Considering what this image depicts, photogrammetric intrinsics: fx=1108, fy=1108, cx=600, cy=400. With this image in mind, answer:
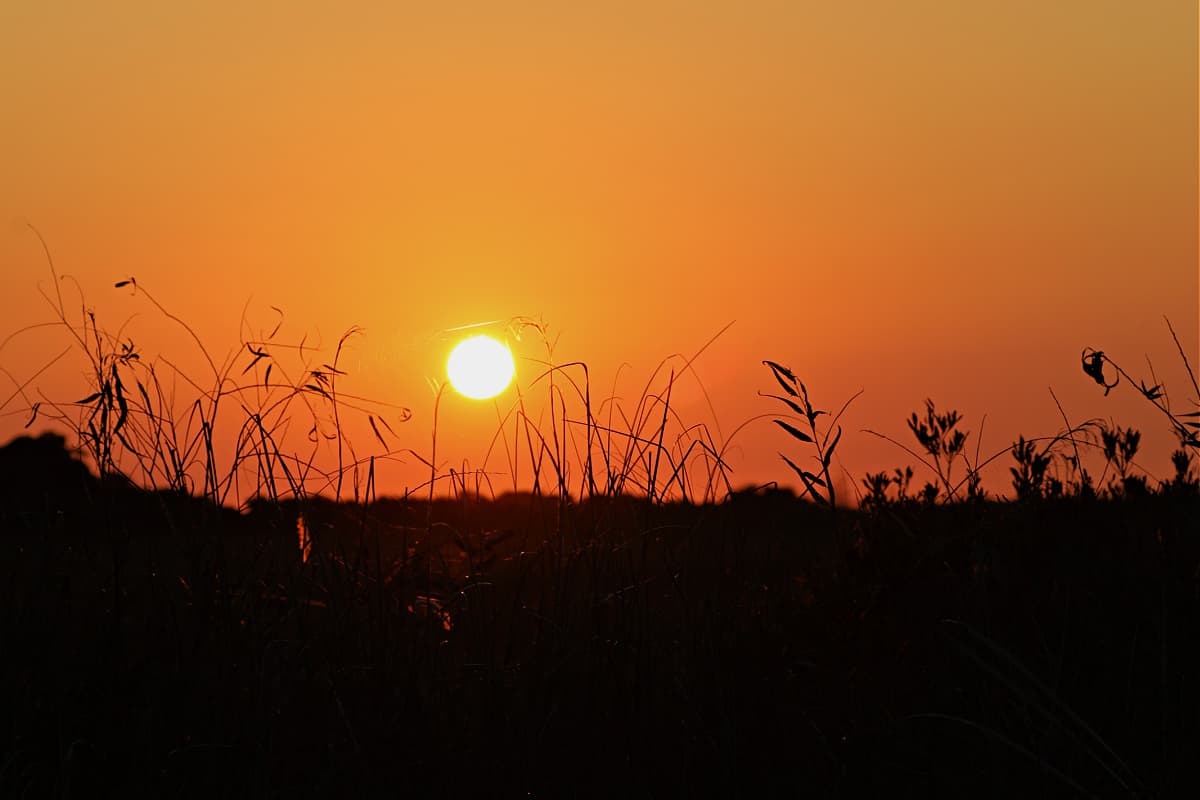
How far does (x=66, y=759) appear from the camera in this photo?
7.66 feet

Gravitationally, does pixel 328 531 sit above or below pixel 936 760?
above

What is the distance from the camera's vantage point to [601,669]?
2.91 metres

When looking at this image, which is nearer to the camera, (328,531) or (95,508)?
(95,508)

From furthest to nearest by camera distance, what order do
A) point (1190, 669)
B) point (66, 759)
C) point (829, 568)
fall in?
point (829, 568) → point (1190, 669) → point (66, 759)

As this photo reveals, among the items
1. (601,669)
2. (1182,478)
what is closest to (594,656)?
(601,669)

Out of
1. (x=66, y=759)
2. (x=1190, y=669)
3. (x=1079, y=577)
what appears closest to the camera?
(x=66, y=759)

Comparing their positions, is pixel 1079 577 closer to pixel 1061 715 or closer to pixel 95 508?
pixel 1061 715

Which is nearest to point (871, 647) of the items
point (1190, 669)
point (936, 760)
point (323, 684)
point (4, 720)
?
point (936, 760)

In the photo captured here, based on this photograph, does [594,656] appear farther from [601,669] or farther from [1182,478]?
[1182,478]

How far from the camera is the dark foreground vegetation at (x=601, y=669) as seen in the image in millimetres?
2602

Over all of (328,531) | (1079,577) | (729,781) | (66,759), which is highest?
(328,531)

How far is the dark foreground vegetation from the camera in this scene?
8.54ft

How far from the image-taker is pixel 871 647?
299 cm

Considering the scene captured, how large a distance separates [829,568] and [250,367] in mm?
1957
